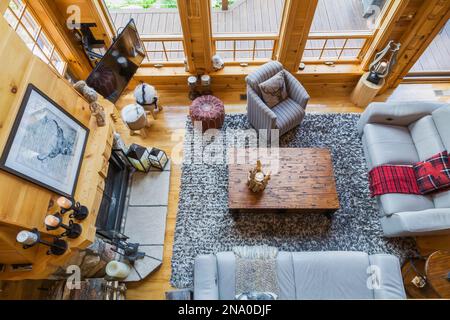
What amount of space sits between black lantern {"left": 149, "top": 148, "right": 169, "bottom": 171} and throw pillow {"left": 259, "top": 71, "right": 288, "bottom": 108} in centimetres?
149

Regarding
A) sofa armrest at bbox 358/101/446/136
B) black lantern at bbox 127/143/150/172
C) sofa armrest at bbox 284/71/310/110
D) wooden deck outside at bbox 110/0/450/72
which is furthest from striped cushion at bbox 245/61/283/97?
black lantern at bbox 127/143/150/172

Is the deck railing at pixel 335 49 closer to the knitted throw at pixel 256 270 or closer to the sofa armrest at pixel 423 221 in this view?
the sofa armrest at pixel 423 221

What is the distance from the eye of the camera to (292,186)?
10.1ft

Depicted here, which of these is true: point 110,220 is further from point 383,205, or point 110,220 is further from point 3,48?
point 383,205

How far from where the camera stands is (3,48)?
1676 mm

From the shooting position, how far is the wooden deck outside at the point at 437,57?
4.24 metres

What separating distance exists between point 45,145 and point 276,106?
264 cm

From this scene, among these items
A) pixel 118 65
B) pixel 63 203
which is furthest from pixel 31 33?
pixel 63 203

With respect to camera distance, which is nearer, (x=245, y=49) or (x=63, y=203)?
(x=63, y=203)

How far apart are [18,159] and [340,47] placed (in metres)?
4.15

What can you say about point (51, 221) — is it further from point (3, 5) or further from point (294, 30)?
point (294, 30)

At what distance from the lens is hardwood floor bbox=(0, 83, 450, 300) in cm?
302

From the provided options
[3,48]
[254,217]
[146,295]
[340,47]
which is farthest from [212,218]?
[340,47]

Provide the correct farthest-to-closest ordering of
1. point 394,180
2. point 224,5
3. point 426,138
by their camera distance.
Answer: point 224,5, point 426,138, point 394,180
